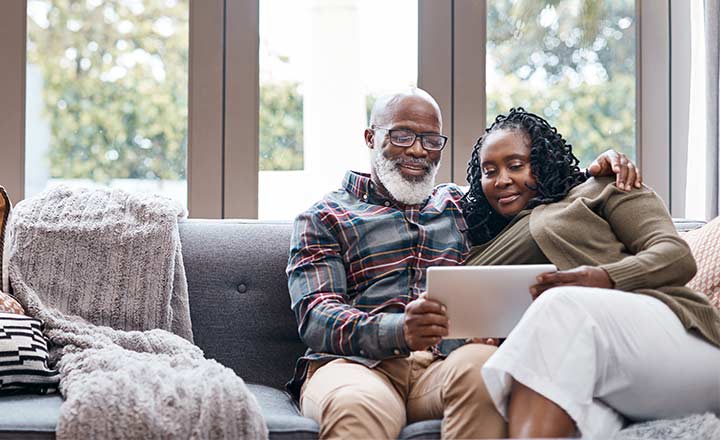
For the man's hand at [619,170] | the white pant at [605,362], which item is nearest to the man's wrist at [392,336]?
the white pant at [605,362]

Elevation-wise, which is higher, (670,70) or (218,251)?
(670,70)

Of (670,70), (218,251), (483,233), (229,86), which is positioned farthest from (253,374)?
(670,70)

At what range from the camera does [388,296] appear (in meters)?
2.27

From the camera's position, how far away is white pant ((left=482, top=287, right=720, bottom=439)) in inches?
67.7

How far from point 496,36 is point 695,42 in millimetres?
745

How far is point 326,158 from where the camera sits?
138 inches

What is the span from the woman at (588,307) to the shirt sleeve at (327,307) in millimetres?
332

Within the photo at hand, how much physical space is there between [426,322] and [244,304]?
2.30ft

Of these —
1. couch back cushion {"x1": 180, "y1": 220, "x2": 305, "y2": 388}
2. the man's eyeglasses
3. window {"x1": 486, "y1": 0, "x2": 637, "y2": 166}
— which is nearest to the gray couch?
couch back cushion {"x1": 180, "y1": 220, "x2": 305, "y2": 388}

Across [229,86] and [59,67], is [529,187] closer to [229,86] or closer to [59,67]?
[229,86]

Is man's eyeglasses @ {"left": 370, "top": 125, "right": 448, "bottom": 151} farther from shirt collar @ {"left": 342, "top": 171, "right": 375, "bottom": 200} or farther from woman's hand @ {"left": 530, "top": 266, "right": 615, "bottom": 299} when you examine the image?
woman's hand @ {"left": 530, "top": 266, "right": 615, "bottom": 299}


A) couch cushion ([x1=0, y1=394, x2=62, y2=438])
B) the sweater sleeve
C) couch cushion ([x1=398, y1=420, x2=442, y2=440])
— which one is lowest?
couch cushion ([x1=398, y1=420, x2=442, y2=440])

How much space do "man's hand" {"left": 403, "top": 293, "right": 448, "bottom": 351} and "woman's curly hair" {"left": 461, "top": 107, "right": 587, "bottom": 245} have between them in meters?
0.51

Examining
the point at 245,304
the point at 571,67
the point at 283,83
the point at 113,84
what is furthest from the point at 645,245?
the point at 113,84
